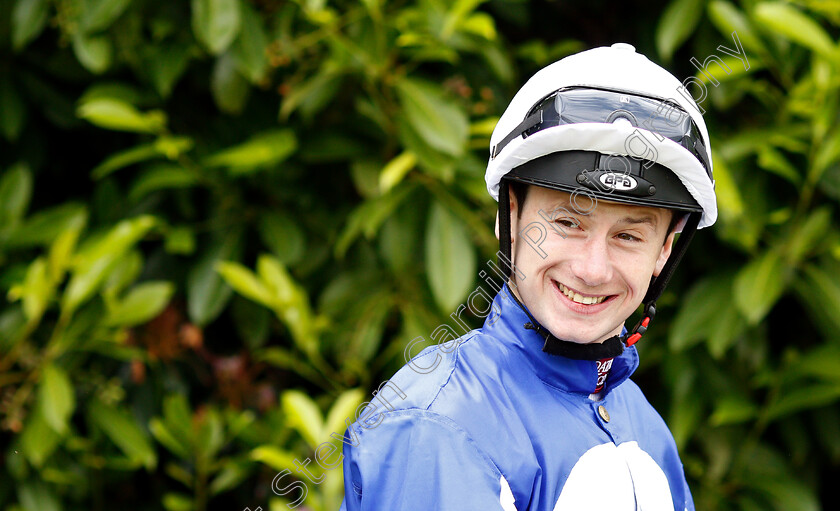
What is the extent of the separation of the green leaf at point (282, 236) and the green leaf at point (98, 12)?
685mm

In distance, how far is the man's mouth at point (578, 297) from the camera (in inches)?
48.0

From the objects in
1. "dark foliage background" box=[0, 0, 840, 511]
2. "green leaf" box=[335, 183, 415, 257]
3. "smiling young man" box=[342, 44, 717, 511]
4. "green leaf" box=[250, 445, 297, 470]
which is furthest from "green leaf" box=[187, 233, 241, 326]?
"smiling young man" box=[342, 44, 717, 511]

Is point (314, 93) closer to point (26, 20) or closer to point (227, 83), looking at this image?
point (227, 83)

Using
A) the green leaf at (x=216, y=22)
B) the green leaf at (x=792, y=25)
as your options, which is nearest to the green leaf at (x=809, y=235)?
the green leaf at (x=792, y=25)

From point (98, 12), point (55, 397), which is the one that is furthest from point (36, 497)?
point (98, 12)

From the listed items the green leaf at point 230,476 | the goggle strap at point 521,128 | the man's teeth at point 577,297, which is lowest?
the green leaf at point 230,476

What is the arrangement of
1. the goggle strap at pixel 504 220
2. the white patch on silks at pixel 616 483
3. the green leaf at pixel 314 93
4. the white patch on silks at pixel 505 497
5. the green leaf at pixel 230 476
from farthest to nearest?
the green leaf at pixel 230 476, the green leaf at pixel 314 93, the goggle strap at pixel 504 220, the white patch on silks at pixel 616 483, the white patch on silks at pixel 505 497

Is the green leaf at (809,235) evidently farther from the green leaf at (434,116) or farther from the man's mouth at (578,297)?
the man's mouth at (578,297)

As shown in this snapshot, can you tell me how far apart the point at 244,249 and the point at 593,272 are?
1706mm

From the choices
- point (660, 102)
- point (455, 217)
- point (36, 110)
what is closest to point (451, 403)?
point (660, 102)

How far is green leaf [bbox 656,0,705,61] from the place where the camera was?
235 centimetres

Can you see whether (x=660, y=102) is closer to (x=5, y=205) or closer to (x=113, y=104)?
(x=113, y=104)

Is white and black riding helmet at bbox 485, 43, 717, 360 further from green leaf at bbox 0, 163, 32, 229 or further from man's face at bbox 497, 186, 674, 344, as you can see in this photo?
green leaf at bbox 0, 163, 32, 229

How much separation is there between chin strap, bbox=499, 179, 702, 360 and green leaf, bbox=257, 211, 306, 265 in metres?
1.13
